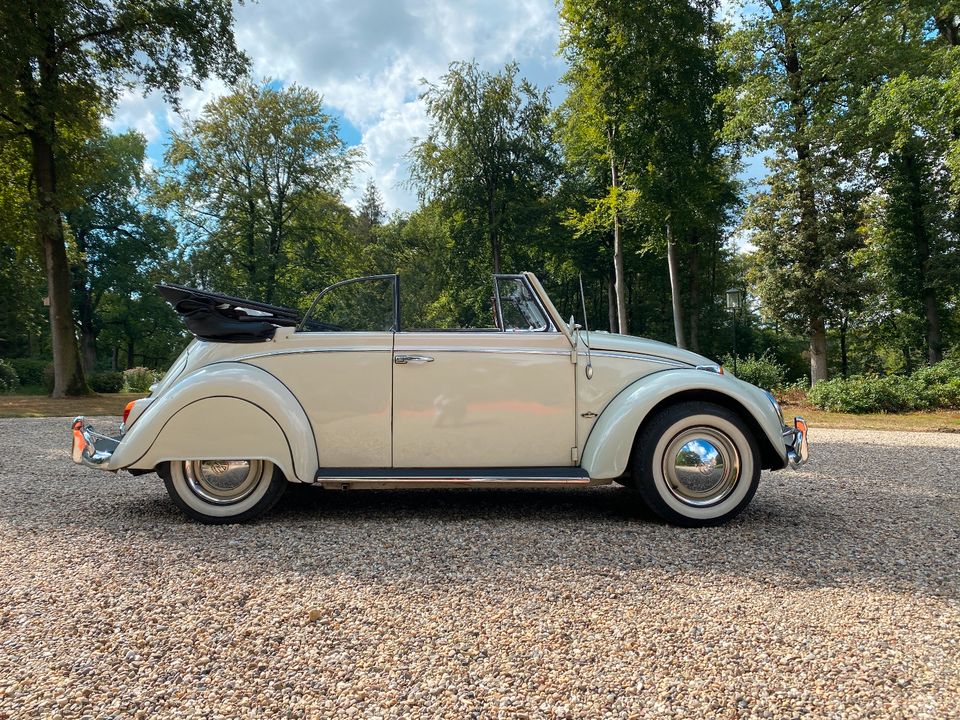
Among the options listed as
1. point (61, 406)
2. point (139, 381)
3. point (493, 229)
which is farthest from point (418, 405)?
point (493, 229)

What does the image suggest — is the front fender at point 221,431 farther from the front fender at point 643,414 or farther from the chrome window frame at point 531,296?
the front fender at point 643,414

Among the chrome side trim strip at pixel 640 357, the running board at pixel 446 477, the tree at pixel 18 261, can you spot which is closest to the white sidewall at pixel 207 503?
the running board at pixel 446 477

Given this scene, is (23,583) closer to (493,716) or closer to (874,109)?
(493,716)

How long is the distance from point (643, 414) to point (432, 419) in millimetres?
1339

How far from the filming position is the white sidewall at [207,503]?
3.82m

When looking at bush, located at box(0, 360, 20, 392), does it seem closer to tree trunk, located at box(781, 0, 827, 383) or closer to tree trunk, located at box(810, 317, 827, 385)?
tree trunk, located at box(810, 317, 827, 385)

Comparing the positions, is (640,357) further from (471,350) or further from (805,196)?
(805,196)

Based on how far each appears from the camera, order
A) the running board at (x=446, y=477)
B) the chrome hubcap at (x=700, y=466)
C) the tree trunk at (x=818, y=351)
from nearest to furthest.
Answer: the running board at (x=446, y=477)
the chrome hubcap at (x=700, y=466)
the tree trunk at (x=818, y=351)

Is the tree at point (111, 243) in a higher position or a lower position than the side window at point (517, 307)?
higher

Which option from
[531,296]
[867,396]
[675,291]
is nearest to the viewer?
[531,296]

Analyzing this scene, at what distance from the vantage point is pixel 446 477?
371cm

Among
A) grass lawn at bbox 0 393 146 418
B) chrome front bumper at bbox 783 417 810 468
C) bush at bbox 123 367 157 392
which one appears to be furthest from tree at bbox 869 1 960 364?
bush at bbox 123 367 157 392

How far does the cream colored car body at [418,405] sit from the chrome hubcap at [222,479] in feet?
0.45

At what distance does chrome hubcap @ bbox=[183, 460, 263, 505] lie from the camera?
385 cm
